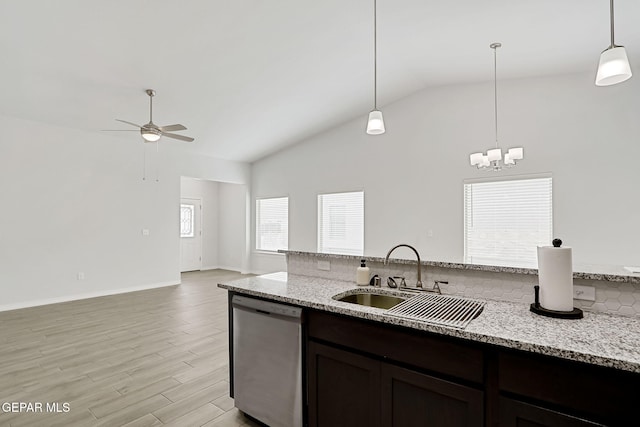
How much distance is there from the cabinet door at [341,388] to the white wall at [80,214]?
5.48 metres

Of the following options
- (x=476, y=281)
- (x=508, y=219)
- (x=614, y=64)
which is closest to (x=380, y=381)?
(x=476, y=281)

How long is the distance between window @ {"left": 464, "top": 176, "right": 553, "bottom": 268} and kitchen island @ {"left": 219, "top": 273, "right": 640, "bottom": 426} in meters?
3.41

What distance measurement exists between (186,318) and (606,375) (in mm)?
4519

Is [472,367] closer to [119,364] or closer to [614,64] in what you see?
[614,64]

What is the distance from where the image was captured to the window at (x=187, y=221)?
28.3 feet

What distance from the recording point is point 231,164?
7.78 meters

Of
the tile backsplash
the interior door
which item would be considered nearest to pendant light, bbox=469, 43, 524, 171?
the tile backsplash

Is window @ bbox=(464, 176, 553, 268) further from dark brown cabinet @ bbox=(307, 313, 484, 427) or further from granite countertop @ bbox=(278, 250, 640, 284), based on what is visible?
dark brown cabinet @ bbox=(307, 313, 484, 427)

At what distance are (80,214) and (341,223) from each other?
4.83m

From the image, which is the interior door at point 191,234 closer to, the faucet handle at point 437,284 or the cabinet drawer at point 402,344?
the cabinet drawer at point 402,344

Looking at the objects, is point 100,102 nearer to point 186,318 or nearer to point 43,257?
point 43,257

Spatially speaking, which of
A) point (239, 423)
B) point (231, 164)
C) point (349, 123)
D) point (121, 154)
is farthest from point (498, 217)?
point (121, 154)

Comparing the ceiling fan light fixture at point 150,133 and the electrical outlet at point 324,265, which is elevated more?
the ceiling fan light fixture at point 150,133

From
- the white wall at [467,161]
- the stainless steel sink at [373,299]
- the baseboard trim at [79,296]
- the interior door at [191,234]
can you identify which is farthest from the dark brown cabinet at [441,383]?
the interior door at [191,234]
